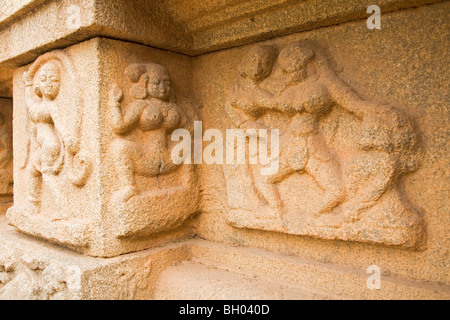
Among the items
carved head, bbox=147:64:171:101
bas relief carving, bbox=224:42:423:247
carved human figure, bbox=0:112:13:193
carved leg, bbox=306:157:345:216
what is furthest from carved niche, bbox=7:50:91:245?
carved human figure, bbox=0:112:13:193

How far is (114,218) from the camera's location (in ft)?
6.44

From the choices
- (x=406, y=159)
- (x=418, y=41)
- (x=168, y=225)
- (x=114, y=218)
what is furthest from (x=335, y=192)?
(x=114, y=218)

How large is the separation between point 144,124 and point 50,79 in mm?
622

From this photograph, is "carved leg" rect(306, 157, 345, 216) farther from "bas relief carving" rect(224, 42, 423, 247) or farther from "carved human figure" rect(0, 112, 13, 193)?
"carved human figure" rect(0, 112, 13, 193)

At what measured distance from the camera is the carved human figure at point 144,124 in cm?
198

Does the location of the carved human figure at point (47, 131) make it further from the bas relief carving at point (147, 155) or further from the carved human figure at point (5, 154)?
the carved human figure at point (5, 154)

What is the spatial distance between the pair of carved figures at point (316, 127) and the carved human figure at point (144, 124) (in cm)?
38

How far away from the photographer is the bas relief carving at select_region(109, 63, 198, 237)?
6.49 ft

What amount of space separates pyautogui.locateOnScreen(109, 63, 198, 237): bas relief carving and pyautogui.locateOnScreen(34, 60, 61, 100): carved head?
414 mm

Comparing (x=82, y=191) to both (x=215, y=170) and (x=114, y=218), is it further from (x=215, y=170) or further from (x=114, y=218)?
(x=215, y=170)

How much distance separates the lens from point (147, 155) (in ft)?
6.82

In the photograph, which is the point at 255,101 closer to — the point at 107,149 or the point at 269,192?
the point at 269,192

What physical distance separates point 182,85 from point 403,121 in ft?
Result: 4.37

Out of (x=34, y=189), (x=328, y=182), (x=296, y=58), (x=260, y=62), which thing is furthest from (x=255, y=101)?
(x=34, y=189)
